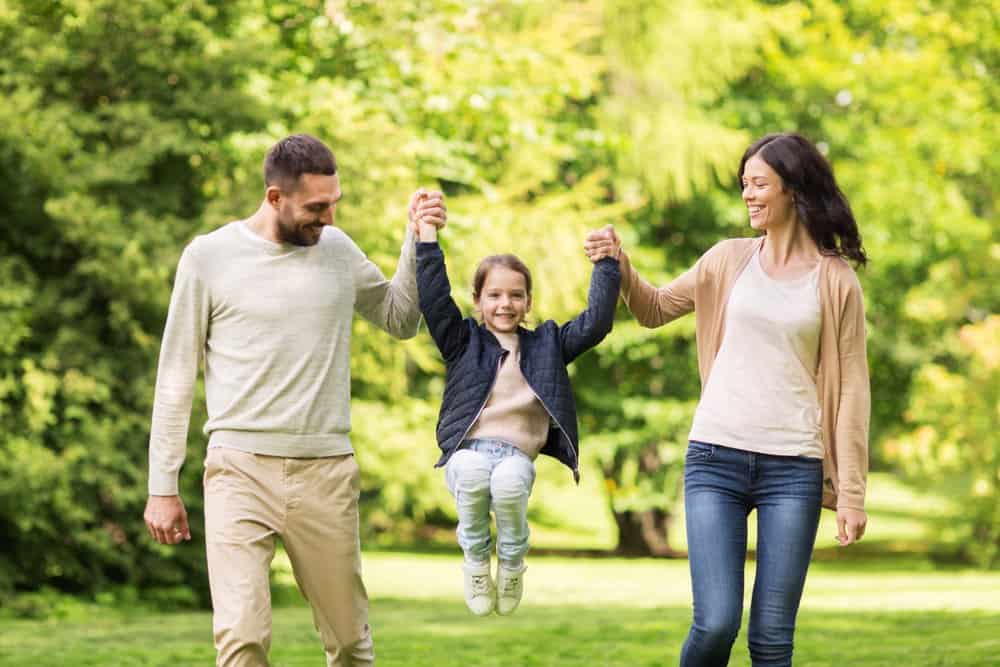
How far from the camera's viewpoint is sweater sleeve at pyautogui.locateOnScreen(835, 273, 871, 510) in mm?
4918

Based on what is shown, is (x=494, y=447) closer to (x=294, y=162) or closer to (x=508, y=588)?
(x=508, y=588)

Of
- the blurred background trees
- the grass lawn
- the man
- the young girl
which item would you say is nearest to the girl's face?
the young girl

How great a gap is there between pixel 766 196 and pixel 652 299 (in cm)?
62

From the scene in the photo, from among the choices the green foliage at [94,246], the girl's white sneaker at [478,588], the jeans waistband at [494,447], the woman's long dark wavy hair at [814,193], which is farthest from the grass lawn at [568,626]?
the woman's long dark wavy hair at [814,193]

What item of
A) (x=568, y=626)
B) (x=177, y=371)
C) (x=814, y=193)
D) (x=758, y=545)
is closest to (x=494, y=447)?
(x=758, y=545)

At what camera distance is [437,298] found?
5371 millimetres

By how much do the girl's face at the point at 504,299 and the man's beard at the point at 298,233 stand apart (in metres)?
0.74

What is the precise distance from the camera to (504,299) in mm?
5488

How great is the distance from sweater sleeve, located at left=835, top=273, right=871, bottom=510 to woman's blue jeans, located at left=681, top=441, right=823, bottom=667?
0.09m

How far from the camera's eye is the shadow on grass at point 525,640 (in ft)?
32.0

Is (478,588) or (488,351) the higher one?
(488,351)

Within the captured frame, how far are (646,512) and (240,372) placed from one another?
2348cm

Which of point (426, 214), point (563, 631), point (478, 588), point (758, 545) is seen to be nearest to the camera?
point (758, 545)

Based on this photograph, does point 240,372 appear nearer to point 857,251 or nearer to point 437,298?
point 437,298
